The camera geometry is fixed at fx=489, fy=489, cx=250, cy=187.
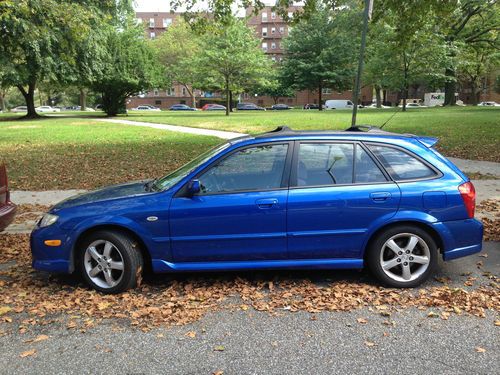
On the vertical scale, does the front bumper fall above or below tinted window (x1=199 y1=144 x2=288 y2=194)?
below

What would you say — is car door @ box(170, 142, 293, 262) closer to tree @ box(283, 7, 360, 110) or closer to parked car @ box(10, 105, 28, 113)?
tree @ box(283, 7, 360, 110)

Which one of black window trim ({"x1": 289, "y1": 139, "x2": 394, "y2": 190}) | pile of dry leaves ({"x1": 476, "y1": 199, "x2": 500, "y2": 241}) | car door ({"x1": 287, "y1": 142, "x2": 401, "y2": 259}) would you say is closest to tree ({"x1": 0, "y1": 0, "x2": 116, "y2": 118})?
black window trim ({"x1": 289, "y1": 139, "x2": 394, "y2": 190})

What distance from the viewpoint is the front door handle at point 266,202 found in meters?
4.43

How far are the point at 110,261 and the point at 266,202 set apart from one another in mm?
1539

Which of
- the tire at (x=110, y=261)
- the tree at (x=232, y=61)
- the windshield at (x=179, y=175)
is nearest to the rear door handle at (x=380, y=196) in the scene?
the windshield at (x=179, y=175)

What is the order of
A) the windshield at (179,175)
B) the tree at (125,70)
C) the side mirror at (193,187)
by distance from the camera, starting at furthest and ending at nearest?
1. the tree at (125,70)
2. the windshield at (179,175)
3. the side mirror at (193,187)

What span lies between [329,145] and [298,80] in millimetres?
55052

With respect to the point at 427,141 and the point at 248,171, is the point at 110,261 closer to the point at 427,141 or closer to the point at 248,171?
the point at 248,171

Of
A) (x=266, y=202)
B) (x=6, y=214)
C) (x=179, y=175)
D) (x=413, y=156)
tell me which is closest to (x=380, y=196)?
(x=413, y=156)

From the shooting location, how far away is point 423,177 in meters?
4.59

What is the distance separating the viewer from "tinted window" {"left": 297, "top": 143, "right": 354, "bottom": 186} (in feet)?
15.0

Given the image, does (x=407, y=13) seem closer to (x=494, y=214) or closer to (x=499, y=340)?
(x=494, y=214)

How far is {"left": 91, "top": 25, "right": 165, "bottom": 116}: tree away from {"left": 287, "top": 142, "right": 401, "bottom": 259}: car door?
37.1 metres

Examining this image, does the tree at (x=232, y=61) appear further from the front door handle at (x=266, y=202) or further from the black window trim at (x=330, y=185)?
the front door handle at (x=266, y=202)
